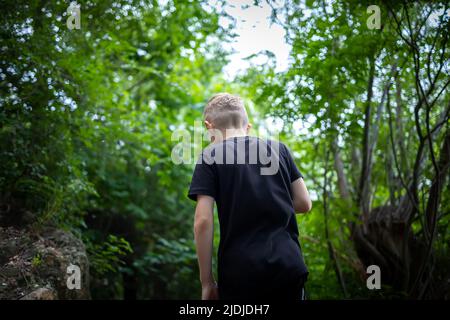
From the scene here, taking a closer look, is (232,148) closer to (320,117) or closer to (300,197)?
(300,197)

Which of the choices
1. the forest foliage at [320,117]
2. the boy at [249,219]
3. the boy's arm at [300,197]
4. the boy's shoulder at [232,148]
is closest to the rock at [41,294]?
the forest foliage at [320,117]

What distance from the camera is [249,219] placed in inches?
78.7

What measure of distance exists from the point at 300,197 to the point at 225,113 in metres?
0.62

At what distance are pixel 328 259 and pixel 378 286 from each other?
2.92 feet

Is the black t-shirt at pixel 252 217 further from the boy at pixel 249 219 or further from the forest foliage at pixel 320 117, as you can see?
the forest foliage at pixel 320 117

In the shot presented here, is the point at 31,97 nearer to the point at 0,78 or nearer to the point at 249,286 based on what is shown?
the point at 0,78

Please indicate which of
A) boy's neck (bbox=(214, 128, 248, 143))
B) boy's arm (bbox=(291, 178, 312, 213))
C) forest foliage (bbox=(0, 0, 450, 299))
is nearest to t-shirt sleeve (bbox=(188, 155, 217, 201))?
boy's neck (bbox=(214, 128, 248, 143))

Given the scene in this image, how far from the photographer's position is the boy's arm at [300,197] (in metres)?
2.24

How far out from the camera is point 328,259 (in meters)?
4.88

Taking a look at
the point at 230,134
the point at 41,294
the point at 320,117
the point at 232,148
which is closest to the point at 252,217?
the point at 232,148

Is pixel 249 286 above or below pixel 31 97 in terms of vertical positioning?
below

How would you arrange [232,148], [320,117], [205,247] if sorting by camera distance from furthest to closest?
1. [320,117]
2. [232,148]
3. [205,247]

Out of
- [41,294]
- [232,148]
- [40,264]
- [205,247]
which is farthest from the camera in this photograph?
[40,264]

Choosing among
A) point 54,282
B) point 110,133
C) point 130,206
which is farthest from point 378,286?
point 130,206
